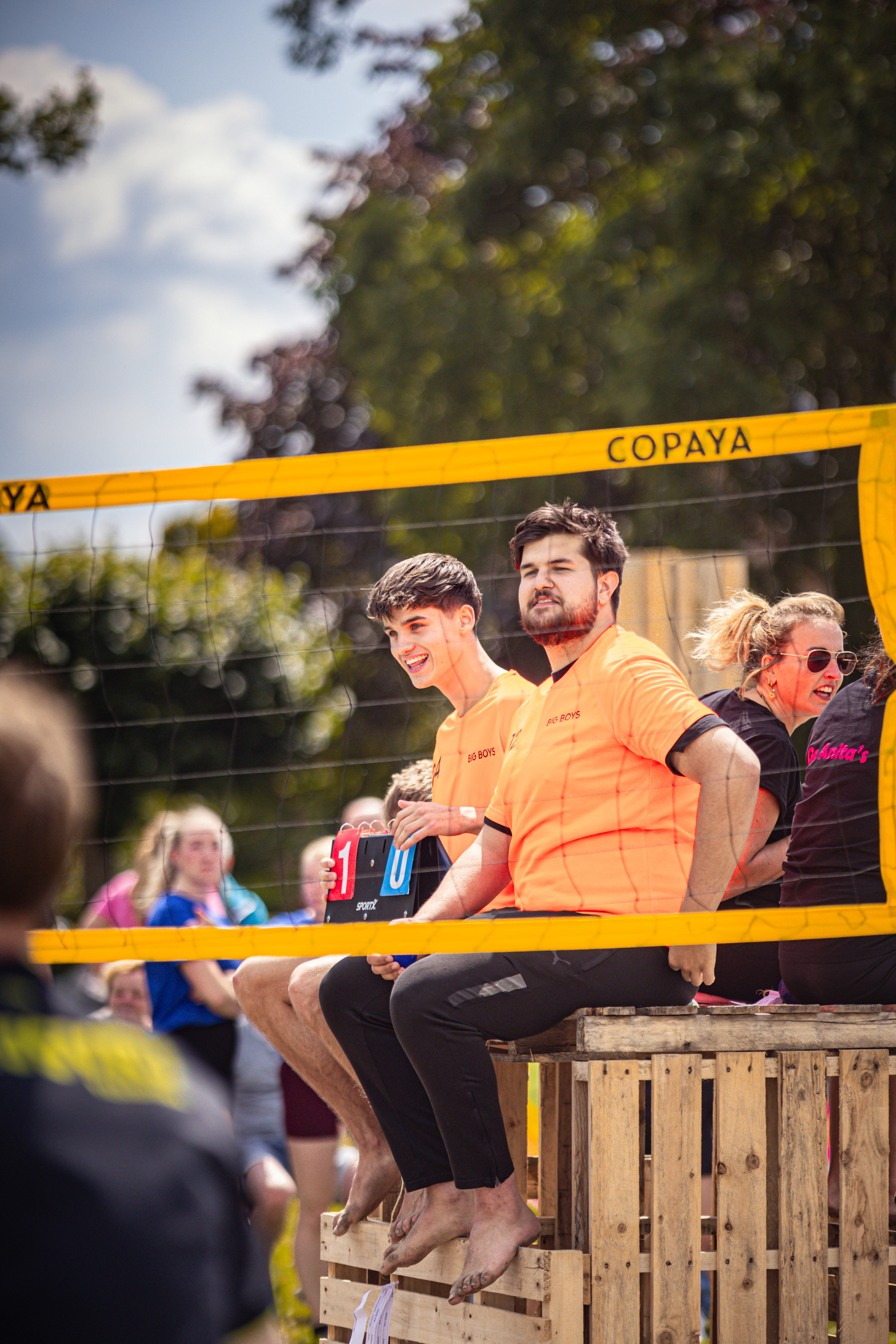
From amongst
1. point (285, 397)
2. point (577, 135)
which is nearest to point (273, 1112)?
point (577, 135)

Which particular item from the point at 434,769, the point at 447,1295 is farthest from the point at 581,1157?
the point at 434,769

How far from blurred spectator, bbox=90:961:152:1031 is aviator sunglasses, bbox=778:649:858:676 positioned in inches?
117

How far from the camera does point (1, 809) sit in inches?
48.0

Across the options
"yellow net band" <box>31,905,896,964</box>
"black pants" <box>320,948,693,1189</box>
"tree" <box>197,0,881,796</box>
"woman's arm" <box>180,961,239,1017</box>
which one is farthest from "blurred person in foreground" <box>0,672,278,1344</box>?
"tree" <box>197,0,881,796</box>

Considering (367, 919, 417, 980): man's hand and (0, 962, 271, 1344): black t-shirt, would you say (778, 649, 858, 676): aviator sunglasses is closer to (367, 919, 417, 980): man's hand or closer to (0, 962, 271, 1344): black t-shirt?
(367, 919, 417, 980): man's hand

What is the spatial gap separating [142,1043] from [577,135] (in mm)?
14039

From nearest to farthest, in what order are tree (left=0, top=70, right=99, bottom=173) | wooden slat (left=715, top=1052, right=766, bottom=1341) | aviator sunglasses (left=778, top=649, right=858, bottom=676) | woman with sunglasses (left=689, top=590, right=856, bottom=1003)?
wooden slat (left=715, top=1052, right=766, bottom=1341)
woman with sunglasses (left=689, top=590, right=856, bottom=1003)
aviator sunglasses (left=778, top=649, right=858, bottom=676)
tree (left=0, top=70, right=99, bottom=173)

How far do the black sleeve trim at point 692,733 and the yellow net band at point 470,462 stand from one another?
2.19 ft

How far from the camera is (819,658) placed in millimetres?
3564

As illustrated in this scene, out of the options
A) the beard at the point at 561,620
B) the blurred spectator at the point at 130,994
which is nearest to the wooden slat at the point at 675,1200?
the beard at the point at 561,620

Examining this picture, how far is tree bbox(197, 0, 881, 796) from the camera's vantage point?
38.0ft

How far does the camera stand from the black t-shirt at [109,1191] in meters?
1.05

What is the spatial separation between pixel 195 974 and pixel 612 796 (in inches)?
95.7

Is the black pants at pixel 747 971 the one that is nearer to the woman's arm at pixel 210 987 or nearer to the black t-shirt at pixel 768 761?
the black t-shirt at pixel 768 761
